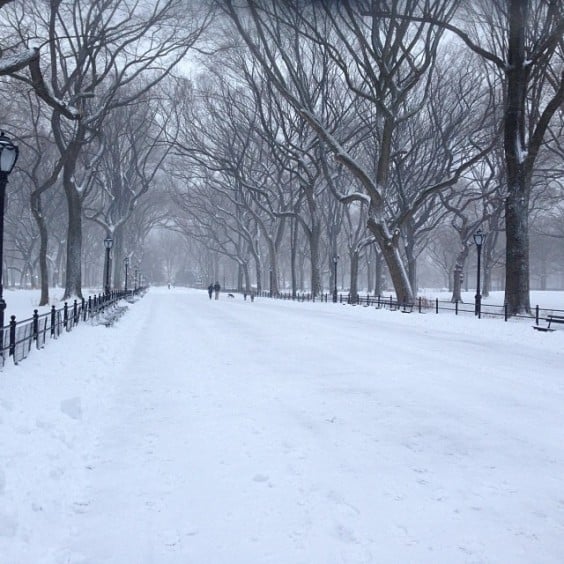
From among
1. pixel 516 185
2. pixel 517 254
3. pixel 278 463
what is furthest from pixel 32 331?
pixel 516 185

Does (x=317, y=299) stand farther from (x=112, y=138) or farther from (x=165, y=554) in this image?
(x=165, y=554)

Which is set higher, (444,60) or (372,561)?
(444,60)

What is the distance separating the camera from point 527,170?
1998cm

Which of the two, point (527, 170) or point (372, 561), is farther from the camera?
point (527, 170)

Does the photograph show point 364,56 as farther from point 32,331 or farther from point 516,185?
point 32,331

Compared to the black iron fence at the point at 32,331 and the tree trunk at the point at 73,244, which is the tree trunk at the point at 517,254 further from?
Answer: the tree trunk at the point at 73,244

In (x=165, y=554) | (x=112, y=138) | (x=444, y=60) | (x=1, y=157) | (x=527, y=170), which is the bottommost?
(x=165, y=554)

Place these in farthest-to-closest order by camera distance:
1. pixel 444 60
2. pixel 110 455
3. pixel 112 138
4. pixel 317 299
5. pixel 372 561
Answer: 1. pixel 317 299
2. pixel 112 138
3. pixel 444 60
4. pixel 110 455
5. pixel 372 561

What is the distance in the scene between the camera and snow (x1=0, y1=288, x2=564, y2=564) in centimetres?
338

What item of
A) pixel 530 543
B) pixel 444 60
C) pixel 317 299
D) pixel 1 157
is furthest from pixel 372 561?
pixel 317 299

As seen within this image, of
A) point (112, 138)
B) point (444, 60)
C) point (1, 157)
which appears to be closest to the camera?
point (1, 157)

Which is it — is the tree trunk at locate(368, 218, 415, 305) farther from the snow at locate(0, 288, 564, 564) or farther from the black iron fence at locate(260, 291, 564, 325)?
the snow at locate(0, 288, 564, 564)

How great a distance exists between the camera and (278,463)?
4.70 metres

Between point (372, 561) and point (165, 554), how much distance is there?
4.39ft
